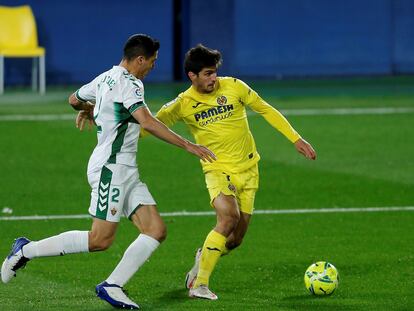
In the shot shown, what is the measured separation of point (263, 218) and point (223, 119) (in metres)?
3.34

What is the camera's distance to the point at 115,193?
8.52 metres

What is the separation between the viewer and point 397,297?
887 centimetres

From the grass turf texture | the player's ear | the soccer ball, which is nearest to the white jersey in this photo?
the player's ear

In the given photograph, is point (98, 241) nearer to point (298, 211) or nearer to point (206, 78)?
point (206, 78)

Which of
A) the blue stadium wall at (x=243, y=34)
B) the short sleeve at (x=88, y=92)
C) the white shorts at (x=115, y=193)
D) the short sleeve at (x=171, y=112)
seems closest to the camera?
the white shorts at (x=115, y=193)

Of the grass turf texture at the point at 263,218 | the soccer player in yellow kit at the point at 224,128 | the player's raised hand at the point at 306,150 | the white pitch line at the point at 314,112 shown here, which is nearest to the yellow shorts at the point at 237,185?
the soccer player in yellow kit at the point at 224,128

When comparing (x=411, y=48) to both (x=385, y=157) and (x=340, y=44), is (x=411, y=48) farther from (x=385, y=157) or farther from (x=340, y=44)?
(x=385, y=157)

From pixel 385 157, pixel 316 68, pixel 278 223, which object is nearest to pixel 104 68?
pixel 316 68

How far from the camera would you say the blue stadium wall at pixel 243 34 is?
26688 mm

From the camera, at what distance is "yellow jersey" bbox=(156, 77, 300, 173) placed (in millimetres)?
9445

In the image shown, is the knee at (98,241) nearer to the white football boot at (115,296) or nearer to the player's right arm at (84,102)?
the white football boot at (115,296)

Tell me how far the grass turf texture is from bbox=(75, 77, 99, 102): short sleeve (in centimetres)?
151

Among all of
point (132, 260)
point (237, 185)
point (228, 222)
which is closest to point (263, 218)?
point (237, 185)

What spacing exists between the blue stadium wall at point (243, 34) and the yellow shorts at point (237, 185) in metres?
17.5
